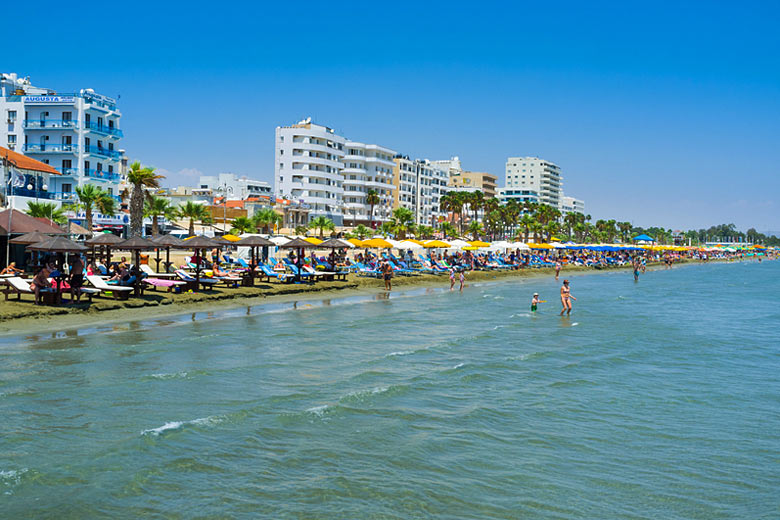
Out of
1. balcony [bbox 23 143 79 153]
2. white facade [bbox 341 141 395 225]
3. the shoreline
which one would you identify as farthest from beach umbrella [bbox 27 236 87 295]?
white facade [bbox 341 141 395 225]

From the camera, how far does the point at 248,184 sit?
102062 millimetres

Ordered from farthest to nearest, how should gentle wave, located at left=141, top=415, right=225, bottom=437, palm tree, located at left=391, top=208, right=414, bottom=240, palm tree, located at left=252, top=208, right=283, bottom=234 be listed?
palm tree, located at left=391, top=208, right=414, bottom=240, palm tree, located at left=252, top=208, right=283, bottom=234, gentle wave, located at left=141, top=415, right=225, bottom=437

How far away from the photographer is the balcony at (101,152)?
53.8 metres

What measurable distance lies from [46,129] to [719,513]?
187 ft

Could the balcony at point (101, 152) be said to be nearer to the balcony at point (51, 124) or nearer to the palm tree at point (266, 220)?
the balcony at point (51, 124)

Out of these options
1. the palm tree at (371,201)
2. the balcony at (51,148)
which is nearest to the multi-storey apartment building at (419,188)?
the palm tree at (371,201)

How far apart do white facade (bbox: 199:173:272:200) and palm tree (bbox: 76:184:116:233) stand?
49.0 m

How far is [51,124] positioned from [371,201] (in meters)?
50.2

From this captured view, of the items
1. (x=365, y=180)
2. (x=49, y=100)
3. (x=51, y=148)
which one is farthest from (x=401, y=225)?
(x=49, y=100)

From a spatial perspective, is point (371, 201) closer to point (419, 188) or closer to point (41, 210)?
point (419, 188)

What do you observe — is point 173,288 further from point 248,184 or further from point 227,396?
point 248,184

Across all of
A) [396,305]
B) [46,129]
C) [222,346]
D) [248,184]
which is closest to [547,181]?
Answer: [248,184]

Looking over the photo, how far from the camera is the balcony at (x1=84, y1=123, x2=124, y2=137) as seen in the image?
5368cm

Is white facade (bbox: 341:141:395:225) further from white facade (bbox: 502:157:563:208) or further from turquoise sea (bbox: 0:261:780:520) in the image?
white facade (bbox: 502:157:563:208)
